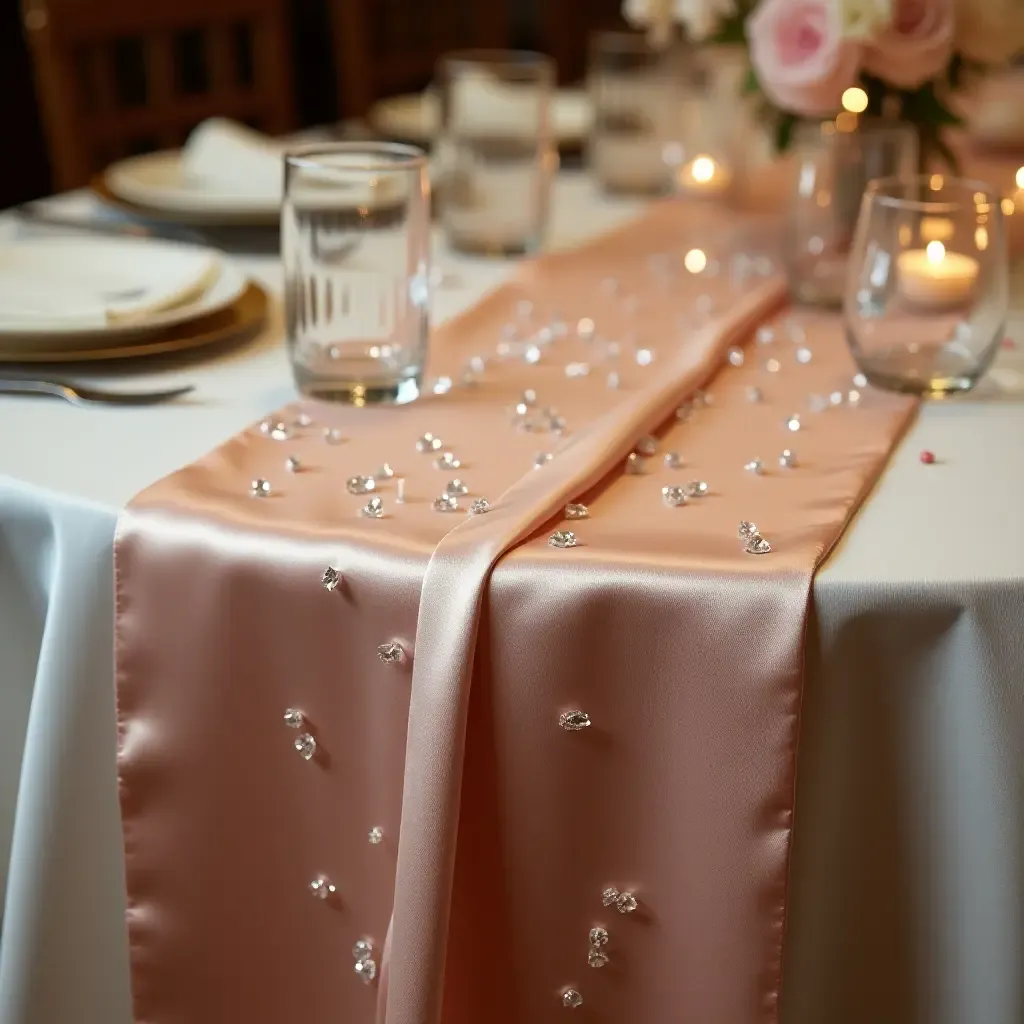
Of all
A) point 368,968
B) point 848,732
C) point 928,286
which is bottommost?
point 368,968

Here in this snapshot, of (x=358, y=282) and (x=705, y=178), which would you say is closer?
(x=358, y=282)

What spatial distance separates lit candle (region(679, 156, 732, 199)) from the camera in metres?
1.53

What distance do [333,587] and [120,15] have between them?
129 centimetres

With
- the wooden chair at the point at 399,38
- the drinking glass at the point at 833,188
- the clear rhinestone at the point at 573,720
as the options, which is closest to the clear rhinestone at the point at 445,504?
the clear rhinestone at the point at 573,720

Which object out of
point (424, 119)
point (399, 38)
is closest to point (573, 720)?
point (424, 119)

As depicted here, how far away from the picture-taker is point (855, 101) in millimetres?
1199

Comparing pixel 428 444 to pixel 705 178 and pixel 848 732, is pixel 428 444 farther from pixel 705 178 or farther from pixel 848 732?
pixel 705 178

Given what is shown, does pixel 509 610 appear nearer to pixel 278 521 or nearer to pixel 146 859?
pixel 278 521

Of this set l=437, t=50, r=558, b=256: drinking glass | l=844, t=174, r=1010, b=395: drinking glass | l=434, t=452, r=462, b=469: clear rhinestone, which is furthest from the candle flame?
l=434, t=452, r=462, b=469: clear rhinestone

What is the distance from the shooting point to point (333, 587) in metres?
0.71

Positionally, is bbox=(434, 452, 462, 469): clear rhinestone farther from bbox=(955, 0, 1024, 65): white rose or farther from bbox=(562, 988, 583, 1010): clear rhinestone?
bbox=(955, 0, 1024, 65): white rose

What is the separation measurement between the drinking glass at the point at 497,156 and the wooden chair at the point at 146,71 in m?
0.59

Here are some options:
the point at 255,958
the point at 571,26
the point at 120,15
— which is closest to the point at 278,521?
the point at 255,958

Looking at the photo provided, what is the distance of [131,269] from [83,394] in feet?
0.80
